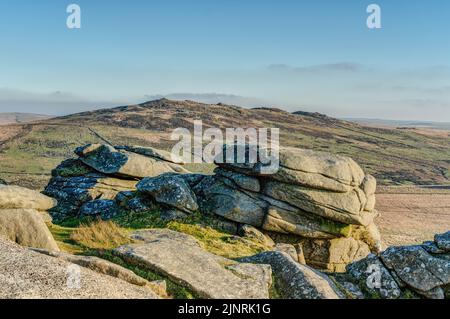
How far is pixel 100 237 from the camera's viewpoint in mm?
16484

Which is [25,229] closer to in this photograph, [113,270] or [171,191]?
[113,270]

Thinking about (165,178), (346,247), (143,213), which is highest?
(165,178)

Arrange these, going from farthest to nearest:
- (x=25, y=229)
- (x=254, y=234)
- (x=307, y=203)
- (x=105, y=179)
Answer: (x=105, y=179)
(x=307, y=203)
(x=254, y=234)
(x=25, y=229)

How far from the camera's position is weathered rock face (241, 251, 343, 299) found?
12492 mm

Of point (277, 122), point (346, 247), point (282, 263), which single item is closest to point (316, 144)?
point (277, 122)

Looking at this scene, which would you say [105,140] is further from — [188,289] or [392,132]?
[392,132]

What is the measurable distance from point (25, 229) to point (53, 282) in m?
6.14

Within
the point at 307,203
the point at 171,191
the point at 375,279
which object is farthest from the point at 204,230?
the point at 375,279

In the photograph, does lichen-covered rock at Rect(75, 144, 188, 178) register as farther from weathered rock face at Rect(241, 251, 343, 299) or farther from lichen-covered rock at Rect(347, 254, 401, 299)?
lichen-covered rock at Rect(347, 254, 401, 299)

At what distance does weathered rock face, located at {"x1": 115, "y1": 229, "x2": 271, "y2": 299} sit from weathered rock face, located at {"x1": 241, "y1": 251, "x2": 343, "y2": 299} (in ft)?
1.69

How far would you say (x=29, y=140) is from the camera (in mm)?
89625

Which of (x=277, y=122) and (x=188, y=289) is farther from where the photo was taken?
(x=277, y=122)
